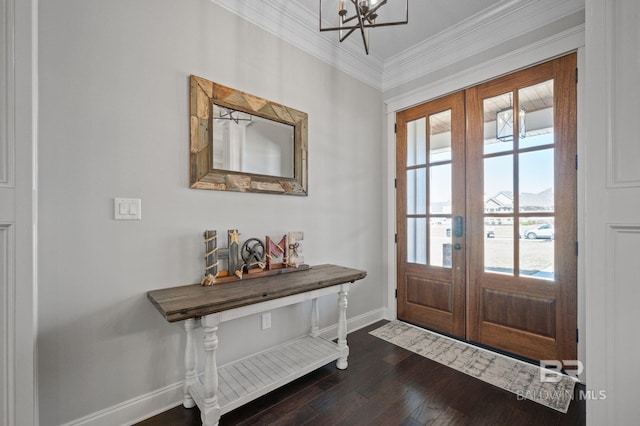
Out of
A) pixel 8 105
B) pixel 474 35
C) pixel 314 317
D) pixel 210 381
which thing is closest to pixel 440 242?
pixel 314 317

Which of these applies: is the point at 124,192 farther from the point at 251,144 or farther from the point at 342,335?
the point at 342,335

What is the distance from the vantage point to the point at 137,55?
164 cm

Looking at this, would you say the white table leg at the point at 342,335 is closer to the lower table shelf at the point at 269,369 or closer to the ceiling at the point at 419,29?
the lower table shelf at the point at 269,369

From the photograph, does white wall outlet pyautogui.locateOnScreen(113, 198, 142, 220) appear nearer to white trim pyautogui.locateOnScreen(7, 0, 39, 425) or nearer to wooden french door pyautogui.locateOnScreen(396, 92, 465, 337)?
white trim pyautogui.locateOnScreen(7, 0, 39, 425)

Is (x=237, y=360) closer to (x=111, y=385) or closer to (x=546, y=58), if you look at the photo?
(x=111, y=385)

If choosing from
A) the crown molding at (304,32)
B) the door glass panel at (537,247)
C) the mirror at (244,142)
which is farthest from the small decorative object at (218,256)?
the door glass panel at (537,247)

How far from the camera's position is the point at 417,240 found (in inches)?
117

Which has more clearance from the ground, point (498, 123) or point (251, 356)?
point (498, 123)

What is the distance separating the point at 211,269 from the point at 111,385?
0.80m

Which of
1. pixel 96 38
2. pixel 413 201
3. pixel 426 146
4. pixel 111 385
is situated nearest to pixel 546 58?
pixel 426 146

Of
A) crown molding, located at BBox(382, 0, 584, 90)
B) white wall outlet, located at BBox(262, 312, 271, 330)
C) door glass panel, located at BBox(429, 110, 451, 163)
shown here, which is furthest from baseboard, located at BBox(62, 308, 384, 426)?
crown molding, located at BBox(382, 0, 584, 90)

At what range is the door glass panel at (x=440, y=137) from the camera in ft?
8.98

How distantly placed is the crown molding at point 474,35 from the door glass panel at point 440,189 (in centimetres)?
104

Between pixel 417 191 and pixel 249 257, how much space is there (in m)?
1.92
